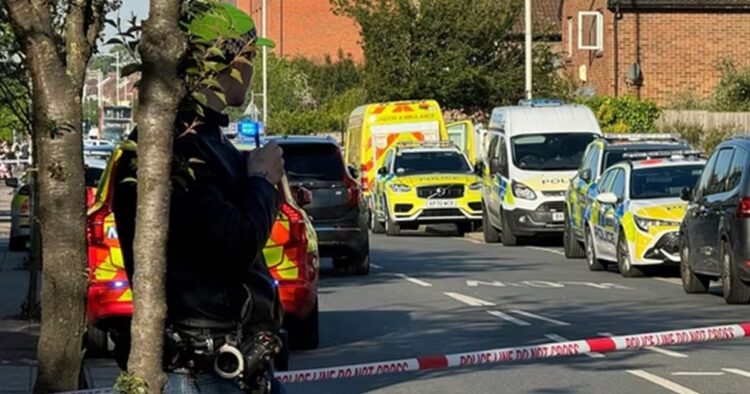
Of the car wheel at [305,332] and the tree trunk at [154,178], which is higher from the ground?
the tree trunk at [154,178]

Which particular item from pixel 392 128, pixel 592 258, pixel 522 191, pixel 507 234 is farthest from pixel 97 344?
pixel 392 128

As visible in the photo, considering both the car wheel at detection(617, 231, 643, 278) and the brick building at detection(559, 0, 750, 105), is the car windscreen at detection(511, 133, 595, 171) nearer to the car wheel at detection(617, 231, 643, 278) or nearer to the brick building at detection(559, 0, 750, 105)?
the car wheel at detection(617, 231, 643, 278)

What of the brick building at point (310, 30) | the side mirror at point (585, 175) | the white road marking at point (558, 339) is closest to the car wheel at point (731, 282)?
the white road marking at point (558, 339)

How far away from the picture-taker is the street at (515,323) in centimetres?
1162

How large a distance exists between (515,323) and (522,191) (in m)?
13.4

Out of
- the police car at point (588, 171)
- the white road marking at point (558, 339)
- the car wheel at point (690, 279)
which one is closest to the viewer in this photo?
the white road marking at point (558, 339)

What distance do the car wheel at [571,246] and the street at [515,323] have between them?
1.66ft

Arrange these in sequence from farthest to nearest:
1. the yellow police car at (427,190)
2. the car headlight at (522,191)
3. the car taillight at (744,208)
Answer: the yellow police car at (427,190)
the car headlight at (522,191)
the car taillight at (744,208)

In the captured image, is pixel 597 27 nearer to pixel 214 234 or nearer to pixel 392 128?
pixel 392 128

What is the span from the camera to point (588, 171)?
25.8 m

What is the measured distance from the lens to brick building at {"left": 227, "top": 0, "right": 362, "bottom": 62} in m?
95.6

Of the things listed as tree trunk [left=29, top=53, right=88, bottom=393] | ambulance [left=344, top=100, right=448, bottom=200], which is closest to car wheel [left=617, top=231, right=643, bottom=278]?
tree trunk [left=29, top=53, right=88, bottom=393]

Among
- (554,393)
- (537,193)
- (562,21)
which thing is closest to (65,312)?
(554,393)

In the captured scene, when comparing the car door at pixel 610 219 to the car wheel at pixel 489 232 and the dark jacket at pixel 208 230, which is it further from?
the dark jacket at pixel 208 230
